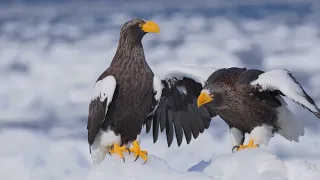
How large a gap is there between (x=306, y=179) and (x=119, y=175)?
182cm

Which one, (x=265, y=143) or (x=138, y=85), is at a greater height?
(x=138, y=85)

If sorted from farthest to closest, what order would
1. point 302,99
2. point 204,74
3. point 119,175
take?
1. point 204,74
2. point 302,99
3. point 119,175

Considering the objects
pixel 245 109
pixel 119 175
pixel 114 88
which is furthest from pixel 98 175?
pixel 245 109

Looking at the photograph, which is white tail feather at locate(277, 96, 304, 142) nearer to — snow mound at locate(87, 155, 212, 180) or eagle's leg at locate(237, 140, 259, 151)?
eagle's leg at locate(237, 140, 259, 151)

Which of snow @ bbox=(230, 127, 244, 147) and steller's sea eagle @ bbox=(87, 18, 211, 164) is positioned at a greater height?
steller's sea eagle @ bbox=(87, 18, 211, 164)

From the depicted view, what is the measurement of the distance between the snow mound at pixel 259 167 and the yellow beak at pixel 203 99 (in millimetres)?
794

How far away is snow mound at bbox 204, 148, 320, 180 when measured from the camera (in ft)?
24.1

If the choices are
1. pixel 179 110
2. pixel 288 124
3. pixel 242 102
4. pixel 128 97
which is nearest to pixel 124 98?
pixel 128 97

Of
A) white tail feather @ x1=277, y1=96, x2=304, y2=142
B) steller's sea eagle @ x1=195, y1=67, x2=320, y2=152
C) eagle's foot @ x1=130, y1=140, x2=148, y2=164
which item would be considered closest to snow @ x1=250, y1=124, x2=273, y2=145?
steller's sea eagle @ x1=195, y1=67, x2=320, y2=152

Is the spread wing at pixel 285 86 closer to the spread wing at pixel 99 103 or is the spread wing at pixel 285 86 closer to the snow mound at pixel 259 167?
the snow mound at pixel 259 167

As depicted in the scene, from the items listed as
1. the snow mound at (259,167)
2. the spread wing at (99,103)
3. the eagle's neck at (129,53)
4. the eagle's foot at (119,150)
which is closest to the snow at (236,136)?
the snow mound at (259,167)

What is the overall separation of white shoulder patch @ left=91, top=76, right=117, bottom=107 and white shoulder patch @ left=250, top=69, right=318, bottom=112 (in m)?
1.57

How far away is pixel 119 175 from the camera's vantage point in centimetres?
725

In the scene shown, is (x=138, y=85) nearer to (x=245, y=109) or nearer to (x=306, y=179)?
(x=245, y=109)
